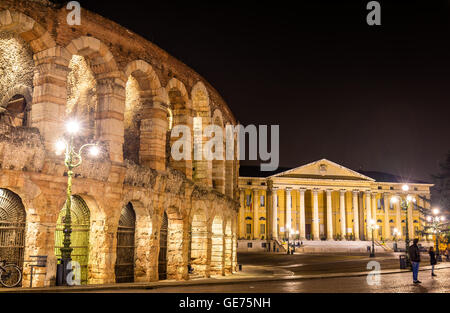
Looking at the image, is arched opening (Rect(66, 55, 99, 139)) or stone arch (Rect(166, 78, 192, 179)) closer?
arched opening (Rect(66, 55, 99, 139))

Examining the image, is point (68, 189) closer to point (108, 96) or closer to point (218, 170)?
point (108, 96)

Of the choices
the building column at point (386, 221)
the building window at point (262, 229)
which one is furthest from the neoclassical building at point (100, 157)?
the building column at point (386, 221)

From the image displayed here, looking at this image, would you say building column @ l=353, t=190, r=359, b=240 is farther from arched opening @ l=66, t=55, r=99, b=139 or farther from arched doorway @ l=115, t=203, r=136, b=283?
arched opening @ l=66, t=55, r=99, b=139

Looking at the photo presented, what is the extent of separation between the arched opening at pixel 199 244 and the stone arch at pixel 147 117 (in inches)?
178

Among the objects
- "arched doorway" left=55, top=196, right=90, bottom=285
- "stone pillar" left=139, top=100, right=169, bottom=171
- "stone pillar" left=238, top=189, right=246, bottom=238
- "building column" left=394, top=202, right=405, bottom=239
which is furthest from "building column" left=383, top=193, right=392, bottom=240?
"arched doorway" left=55, top=196, right=90, bottom=285

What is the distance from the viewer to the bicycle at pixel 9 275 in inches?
550

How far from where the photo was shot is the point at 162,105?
64.4 feet

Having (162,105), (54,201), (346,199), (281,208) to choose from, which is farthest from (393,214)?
(54,201)

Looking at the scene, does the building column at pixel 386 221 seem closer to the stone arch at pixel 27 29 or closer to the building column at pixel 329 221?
the building column at pixel 329 221

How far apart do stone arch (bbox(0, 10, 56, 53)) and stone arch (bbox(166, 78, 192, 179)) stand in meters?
6.91

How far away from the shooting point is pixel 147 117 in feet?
63.9

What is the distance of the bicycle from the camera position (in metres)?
14.0
